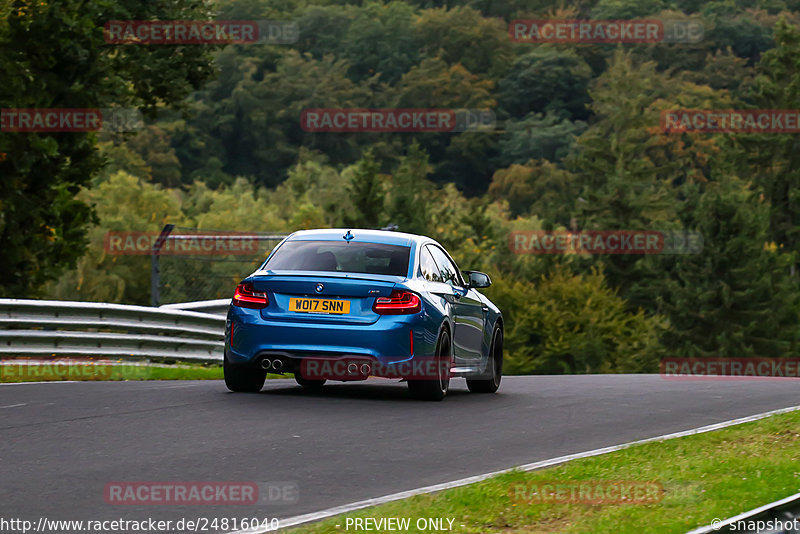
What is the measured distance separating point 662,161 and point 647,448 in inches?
4200

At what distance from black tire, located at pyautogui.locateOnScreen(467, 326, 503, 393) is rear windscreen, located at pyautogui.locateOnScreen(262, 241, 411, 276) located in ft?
7.50

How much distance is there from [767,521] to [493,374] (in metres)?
7.86

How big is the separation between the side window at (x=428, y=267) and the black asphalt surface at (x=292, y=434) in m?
1.25

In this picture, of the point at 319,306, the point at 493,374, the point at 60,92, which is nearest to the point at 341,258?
the point at 319,306

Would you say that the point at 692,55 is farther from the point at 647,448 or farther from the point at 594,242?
the point at 647,448

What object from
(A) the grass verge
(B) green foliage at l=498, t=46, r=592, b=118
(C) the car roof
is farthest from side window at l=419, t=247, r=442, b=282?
(B) green foliage at l=498, t=46, r=592, b=118

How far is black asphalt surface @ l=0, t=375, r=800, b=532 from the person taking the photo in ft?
26.6

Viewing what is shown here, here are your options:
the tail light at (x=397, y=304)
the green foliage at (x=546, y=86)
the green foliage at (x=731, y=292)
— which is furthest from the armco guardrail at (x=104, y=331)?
the green foliage at (x=546, y=86)

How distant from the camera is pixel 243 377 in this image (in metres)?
13.2

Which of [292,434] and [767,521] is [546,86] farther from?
[767,521]

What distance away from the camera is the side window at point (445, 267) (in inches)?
558

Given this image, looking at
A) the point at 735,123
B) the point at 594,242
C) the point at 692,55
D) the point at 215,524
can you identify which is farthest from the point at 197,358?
the point at 692,55

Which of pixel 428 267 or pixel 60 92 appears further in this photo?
pixel 60 92

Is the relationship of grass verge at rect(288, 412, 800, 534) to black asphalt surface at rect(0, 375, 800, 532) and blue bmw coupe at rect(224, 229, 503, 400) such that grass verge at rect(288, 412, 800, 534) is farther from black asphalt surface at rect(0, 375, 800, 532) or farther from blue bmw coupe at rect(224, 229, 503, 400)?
blue bmw coupe at rect(224, 229, 503, 400)
